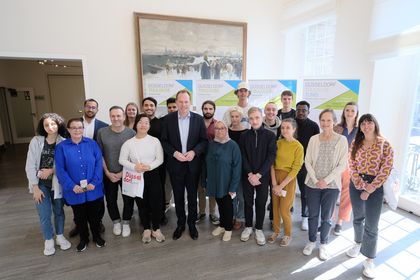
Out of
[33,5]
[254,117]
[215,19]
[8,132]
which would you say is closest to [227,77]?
[215,19]

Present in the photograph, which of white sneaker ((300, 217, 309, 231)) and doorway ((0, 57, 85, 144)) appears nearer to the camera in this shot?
white sneaker ((300, 217, 309, 231))

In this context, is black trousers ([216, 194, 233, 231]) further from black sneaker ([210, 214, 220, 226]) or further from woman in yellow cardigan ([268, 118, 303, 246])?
woman in yellow cardigan ([268, 118, 303, 246])

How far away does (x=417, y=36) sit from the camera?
2.90 metres

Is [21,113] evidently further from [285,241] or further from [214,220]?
[285,241]

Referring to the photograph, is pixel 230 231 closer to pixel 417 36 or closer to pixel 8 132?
pixel 417 36

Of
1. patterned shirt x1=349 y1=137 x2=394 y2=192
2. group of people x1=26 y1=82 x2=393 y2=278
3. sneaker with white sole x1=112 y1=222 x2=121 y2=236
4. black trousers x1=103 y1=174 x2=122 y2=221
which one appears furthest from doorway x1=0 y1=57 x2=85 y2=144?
patterned shirt x1=349 y1=137 x2=394 y2=192

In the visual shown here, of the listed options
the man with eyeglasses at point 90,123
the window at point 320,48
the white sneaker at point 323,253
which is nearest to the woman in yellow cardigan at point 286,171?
the white sneaker at point 323,253

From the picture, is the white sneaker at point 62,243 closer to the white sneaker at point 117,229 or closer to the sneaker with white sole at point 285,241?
the white sneaker at point 117,229

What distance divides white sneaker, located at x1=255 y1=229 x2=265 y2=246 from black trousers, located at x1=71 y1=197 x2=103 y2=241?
5.61ft

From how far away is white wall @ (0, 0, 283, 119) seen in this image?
3.94 m

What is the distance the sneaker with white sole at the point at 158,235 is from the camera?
266cm

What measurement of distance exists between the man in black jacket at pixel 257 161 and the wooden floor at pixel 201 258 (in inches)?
12.7

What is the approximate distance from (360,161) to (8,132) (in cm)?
1006

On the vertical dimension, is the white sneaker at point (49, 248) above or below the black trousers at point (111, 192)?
below
